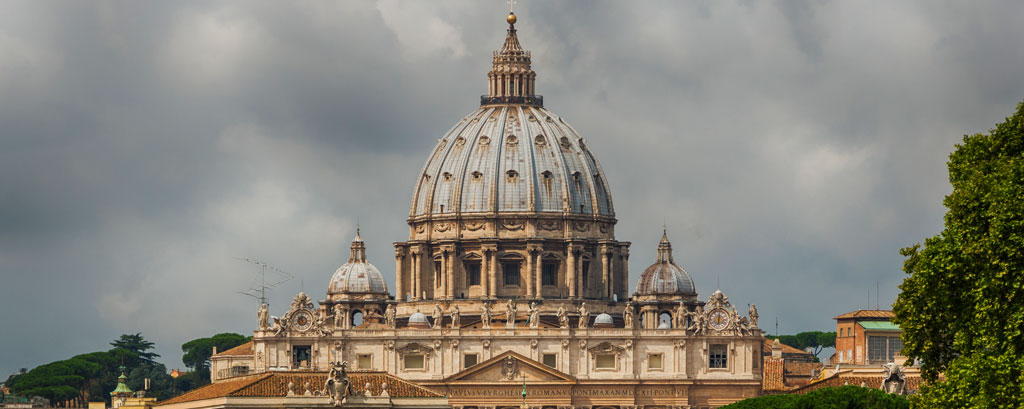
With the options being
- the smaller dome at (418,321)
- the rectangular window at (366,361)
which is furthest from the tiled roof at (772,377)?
the rectangular window at (366,361)

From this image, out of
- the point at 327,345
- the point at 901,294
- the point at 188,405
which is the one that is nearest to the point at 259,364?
the point at 327,345

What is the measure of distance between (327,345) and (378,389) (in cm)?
5097

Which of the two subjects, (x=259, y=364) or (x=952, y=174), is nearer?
(x=952, y=174)

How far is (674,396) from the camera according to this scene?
186 m

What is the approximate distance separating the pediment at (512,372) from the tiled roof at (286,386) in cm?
4211

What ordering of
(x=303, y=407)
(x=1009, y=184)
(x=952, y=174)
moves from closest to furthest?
(x=1009, y=184)
(x=952, y=174)
(x=303, y=407)

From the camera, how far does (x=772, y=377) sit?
188625mm

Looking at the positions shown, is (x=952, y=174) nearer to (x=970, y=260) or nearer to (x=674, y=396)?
(x=970, y=260)

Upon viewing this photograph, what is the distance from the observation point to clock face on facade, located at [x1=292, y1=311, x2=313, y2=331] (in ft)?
616

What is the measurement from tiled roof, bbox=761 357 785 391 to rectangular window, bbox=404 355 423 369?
2299 cm

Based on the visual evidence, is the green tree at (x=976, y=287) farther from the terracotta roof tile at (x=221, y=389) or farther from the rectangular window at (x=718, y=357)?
the rectangular window at (x=718, y=357)

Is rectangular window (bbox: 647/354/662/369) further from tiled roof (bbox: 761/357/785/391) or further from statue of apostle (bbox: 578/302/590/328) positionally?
tiled roof (bbox: 761/357/785/391)

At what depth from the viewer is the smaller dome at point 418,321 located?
628 feet

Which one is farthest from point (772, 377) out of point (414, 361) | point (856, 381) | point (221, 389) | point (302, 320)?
point (221, 389)
